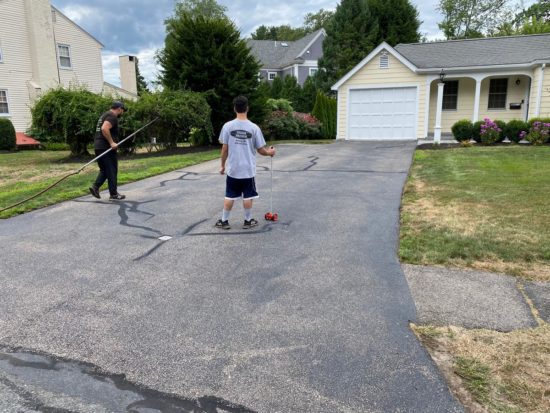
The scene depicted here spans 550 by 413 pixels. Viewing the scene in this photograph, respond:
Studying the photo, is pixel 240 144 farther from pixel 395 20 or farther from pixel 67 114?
pixel 395 20

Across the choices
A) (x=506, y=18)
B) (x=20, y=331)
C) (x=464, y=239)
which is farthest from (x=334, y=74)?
(x=20, y=331)

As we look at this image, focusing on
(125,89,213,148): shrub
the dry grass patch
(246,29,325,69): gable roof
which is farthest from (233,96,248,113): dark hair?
(246,29,325,69): gable roof

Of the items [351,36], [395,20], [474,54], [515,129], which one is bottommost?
[515,129]

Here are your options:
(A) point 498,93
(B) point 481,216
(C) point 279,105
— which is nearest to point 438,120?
(A) point 498,93

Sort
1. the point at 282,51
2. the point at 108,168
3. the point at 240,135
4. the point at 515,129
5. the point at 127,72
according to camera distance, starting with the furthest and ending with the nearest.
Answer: the point at 282,51, the point at 127,72, the point at 515,129, the point at 108,168, the point at 240,135

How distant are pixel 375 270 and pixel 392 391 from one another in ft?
6.40

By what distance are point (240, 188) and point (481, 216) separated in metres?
3.37

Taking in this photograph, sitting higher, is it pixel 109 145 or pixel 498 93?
pixel 498 93

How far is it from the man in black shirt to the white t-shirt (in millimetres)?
2724

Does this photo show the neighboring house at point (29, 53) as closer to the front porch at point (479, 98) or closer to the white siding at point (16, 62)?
the white siding at point (16, 62)

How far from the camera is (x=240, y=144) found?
559 centimetres

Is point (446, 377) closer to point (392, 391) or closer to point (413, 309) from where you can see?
point (392, 391)

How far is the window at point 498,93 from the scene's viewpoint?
1861 cm

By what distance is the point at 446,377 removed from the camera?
8.79ft
